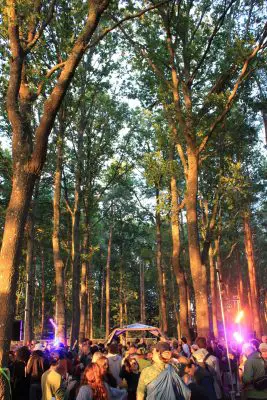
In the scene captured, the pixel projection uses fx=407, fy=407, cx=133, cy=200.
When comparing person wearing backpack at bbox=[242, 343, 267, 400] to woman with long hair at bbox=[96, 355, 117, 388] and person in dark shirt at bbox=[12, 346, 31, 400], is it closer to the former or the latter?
woman with long hair at bbox=[96, 355, 117, 388]

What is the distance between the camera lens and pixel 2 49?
34.7 ft

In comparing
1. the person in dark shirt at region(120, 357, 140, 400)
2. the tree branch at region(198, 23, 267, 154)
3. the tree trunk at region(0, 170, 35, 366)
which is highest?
the tree branch at region(198, 23, 267, 154)

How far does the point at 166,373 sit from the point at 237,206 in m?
17.3

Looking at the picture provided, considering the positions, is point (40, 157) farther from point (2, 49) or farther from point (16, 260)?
point (2, 49)

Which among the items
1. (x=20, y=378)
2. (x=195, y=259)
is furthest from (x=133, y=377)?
(x=195, y=259)

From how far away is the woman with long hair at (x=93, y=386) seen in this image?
177 inches

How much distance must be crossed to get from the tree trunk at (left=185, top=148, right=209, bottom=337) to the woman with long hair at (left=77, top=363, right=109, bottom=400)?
913cm

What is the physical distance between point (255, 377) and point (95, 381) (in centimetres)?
330

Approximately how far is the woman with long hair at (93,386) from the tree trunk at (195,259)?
359 inches

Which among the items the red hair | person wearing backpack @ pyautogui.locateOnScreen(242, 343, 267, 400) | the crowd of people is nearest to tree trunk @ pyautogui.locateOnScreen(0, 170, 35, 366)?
the crowd of people

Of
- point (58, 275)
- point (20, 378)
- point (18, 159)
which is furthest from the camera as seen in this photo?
point (58, 275)

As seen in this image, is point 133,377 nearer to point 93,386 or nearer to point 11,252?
point 11,252

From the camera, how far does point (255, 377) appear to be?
21.9ft

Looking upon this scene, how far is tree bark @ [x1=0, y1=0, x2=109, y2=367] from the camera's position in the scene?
23.5 ft
